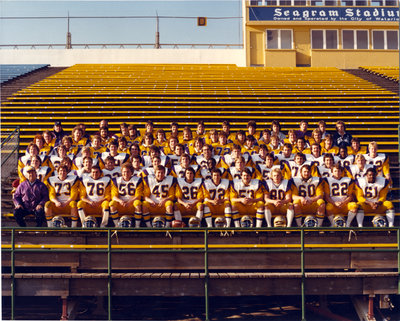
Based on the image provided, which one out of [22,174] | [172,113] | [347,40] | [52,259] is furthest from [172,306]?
[347,40]

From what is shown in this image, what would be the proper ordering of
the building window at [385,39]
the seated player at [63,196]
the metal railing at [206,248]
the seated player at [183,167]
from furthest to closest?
the building window at [385,39]
the seated player at [183,167]
the seated player at [63,196]
the metal railing at [206,248]

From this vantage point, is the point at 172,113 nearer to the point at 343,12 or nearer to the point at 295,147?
the point at 295,147

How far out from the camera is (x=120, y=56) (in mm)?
21953

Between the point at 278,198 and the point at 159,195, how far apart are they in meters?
1.68

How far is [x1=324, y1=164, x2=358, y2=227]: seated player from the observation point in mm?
7590

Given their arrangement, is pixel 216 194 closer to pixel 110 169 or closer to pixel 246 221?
pixel 246 221

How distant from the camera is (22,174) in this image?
316 inches

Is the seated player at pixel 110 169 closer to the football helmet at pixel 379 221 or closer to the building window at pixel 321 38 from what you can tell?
the football helmet at pixel 379 221

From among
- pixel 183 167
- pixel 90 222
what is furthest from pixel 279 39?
pixel 90 222

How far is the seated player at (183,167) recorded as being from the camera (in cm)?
780

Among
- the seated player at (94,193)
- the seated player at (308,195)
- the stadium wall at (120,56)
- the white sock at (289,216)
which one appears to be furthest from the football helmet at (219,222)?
the stadium wall at (120,56)

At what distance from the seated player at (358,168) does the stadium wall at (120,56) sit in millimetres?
14333

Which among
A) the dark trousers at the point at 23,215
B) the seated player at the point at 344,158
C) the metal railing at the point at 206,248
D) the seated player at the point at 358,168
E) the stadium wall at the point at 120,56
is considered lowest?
the metal railing at the point at 206,248

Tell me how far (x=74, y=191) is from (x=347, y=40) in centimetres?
1552
